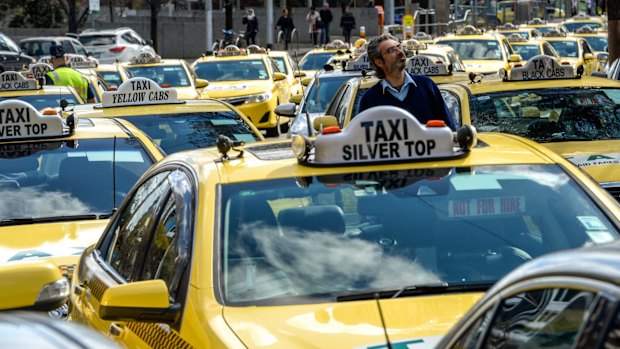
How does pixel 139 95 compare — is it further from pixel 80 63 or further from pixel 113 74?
pixel 113 74

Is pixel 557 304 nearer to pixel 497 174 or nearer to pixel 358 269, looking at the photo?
pixel 358 269

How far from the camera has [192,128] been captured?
11.6 meters

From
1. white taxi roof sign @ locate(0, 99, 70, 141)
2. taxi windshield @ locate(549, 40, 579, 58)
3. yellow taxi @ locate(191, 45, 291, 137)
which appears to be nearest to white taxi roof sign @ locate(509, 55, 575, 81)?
white taxi roof sign @ locate(0, 99, 70, 141)

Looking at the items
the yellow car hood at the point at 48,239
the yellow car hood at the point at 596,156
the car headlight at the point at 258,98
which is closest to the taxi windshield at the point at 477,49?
the car headlight at the point at 258,98

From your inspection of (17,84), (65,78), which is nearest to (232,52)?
(65,78)

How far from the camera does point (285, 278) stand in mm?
4902

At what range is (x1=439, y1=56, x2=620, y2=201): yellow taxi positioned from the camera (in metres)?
10.9

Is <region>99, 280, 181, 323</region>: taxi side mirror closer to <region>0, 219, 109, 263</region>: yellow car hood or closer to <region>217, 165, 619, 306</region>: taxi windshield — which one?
<region>217, 165, 619, 306</region>: taxi windshield

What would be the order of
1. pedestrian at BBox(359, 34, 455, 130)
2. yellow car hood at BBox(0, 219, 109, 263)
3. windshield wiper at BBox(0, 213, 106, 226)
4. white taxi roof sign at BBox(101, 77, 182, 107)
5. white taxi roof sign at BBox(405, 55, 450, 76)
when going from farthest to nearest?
white taxi roof sign at BBox(405, 55, 450, 76), white taxi roof sign at BBox(101, 77, 182, 107), windshield wiper at BBox(0, 213, 106, 226), pedestrian at BBox(359, 34, 455, 130), yellow car hood at BBox(0, 219, 109, 263)

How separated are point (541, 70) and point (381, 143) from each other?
6.65 metres

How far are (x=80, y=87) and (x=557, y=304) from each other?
16.9m

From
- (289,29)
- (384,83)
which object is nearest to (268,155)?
(384,83)

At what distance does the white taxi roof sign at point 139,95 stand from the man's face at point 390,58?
4.47 m

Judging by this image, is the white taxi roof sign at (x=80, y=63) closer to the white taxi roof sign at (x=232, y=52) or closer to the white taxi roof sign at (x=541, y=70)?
the white taxi roof sign at (x=232, y=52)
